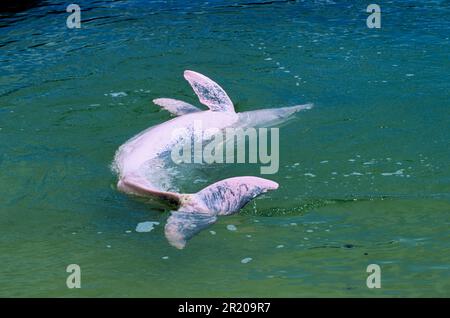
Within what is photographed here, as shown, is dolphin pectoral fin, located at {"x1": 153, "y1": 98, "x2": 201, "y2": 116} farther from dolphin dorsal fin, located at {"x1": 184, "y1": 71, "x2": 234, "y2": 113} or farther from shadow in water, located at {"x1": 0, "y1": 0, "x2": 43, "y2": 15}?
shadow in water, located at {"x1": 0, "y1": 0, "x2": 43, "y2": 15}

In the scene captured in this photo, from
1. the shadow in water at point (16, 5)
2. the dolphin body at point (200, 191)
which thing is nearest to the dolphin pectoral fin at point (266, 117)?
the dolphin body at point (200, 191)

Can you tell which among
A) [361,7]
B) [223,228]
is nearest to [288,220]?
[223,228]

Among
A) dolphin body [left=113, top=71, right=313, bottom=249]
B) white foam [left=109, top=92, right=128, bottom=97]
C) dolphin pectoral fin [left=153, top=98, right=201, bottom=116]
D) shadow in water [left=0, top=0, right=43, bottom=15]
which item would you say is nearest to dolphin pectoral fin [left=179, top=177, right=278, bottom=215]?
dolphin body [left=113, top=71, right=313, bottom=249]

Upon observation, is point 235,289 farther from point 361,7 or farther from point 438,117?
point 361,7

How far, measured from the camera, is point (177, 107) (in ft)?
22.1

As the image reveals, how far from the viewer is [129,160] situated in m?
5.40

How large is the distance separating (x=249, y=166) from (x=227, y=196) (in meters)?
1.07

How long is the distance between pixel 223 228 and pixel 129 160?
3.32 ft

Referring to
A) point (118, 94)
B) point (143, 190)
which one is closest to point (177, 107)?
point (118, 94)

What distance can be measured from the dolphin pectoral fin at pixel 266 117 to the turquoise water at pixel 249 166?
0.15 metres

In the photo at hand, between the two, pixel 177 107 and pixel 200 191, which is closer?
pixel 200 191

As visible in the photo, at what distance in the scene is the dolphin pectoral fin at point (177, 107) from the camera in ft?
22.0

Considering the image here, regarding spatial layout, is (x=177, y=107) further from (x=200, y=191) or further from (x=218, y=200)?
(x=218, y=200)

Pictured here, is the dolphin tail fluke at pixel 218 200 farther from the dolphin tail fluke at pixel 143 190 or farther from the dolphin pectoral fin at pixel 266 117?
the dolphin pectoral fin at pixel 266 117
